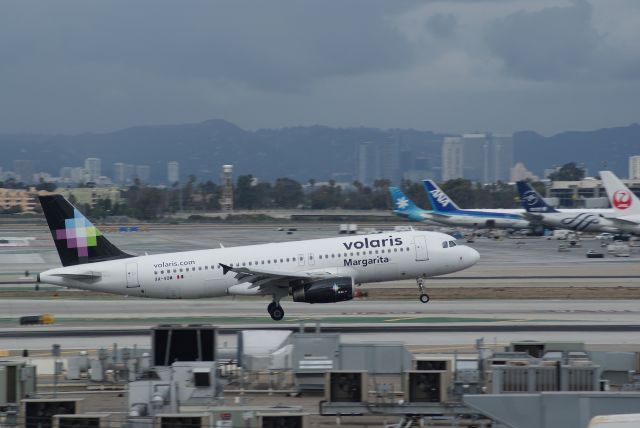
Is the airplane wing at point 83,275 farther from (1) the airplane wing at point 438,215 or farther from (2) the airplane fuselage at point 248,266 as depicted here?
(1) the airplane wing at point 438,215

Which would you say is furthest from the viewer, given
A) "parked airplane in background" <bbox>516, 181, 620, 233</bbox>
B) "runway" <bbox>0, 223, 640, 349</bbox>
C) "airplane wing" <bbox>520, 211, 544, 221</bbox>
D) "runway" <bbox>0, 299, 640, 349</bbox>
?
"airplane wing" <bbox>520, 211, 544, 221</bbox>

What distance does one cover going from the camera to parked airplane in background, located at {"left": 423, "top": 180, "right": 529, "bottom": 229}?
134375 mm

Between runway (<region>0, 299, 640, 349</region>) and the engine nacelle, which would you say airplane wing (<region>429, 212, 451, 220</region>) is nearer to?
runway (<region>0, 299, 640, 349</region>)

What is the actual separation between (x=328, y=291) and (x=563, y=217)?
80051mm

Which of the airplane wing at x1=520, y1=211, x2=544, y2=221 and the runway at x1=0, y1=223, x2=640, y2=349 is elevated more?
the airplane wing at x1=520, y1=211, x2=544, y2=221

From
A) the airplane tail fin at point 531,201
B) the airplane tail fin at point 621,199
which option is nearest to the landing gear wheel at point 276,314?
the airplane tail fin at point 621,199

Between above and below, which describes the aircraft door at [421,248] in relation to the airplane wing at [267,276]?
above

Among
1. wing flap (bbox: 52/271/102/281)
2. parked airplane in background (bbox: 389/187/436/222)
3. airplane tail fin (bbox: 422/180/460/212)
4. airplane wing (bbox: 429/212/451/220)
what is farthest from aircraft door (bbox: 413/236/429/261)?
parked airplane in background (bbox: 389/187/436/222)

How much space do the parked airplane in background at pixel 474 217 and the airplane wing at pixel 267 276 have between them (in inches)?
3449

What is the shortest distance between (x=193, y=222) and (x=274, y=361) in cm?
16184

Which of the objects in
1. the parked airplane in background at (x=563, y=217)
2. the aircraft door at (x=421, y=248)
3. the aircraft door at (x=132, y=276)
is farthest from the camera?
the parked airplane in background at (x=563, y=217)

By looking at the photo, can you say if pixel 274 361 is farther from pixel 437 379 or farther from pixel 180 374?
pixel 437 379

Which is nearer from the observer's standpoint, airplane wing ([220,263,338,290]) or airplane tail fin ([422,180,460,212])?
airplane wing ([220,263,338,290])

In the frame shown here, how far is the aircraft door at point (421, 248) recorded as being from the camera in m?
50.9
